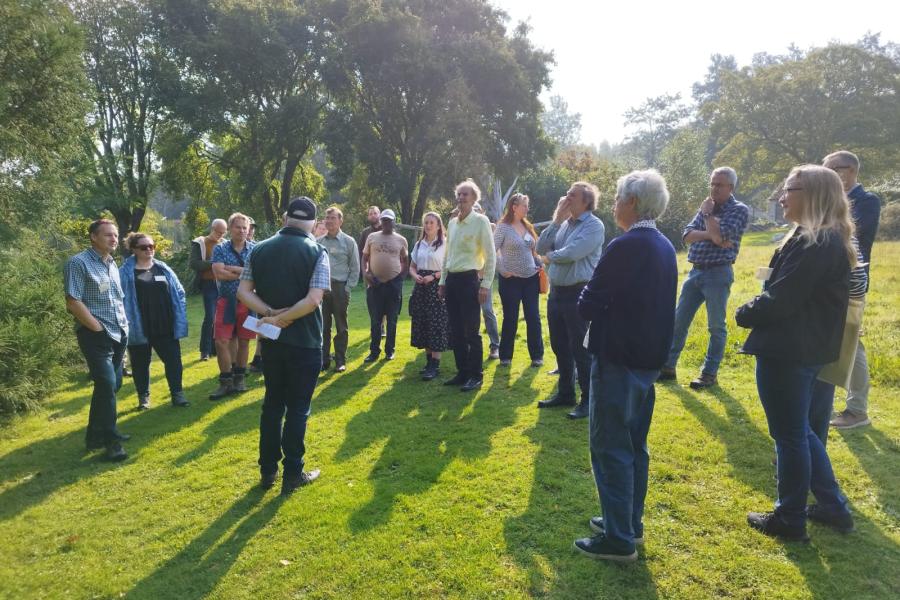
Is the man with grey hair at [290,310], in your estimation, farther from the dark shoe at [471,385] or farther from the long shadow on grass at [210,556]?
the dark shoe at [471,385]

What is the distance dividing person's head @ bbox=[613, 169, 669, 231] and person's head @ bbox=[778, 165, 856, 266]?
0.82m

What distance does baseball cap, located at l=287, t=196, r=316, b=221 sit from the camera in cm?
381

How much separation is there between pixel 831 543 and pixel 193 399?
6.44 m

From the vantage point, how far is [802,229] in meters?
2.92

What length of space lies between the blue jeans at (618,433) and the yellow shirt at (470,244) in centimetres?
307

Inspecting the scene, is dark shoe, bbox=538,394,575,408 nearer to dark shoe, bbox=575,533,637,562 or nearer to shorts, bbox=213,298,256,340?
dark shoe, bbox=575,533,637,562

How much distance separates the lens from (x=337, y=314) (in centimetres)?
723

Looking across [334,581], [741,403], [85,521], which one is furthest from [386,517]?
[741,403]

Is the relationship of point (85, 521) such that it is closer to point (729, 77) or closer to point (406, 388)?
point (406, 388)

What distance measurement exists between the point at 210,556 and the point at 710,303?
524 cm

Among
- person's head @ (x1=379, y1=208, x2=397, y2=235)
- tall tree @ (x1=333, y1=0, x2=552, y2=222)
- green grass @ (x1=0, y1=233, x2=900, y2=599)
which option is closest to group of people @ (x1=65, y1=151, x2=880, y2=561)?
person's head @ (x1=379, y1=208, x2=397, y2=235)

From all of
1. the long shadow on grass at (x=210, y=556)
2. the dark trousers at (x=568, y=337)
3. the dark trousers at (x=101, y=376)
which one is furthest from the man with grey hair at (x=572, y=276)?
the dark trousers at (x=101, y=376)

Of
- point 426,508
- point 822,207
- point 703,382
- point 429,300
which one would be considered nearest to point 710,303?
point 703,382

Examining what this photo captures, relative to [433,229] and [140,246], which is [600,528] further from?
[140,246]
